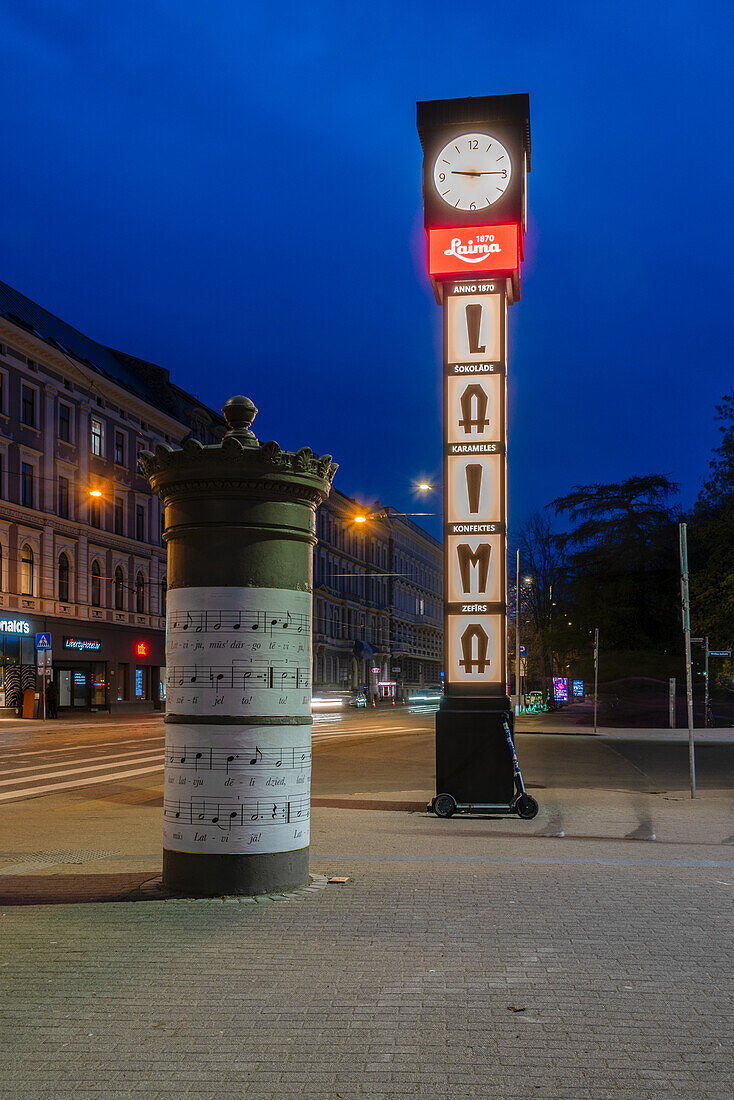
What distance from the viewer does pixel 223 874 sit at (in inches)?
271

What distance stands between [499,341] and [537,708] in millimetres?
49484

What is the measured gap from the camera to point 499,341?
12.6 metres

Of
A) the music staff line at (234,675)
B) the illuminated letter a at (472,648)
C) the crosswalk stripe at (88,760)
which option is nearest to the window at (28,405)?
the crosswalk stripe at (88,760)

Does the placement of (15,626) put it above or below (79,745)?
above

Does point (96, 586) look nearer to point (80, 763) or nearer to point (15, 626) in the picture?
point (15, 626)

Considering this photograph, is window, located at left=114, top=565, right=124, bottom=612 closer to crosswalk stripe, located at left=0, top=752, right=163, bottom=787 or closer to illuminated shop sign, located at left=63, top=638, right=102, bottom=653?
illuminated shop sign, located at left=63, top=638, right=102, bottom=653

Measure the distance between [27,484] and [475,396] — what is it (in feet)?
120

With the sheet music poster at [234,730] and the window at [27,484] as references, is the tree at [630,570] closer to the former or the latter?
the window at [27,484]

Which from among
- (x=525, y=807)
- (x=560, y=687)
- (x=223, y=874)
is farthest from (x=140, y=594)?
(x=223, y=874)

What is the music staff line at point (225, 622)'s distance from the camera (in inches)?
281

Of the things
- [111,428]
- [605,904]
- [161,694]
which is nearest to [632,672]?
[161,694]

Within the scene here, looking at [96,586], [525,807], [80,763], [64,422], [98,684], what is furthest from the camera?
[96,586]

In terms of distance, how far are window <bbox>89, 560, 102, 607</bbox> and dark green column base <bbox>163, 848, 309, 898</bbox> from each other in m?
45.3

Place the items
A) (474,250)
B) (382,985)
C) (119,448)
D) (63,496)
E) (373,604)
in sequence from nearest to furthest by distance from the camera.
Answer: (382,985), (474,250), (63,496), (119,448), (373,604)
